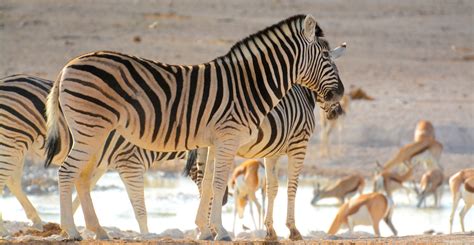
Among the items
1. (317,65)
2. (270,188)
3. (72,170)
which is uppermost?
(317,65)

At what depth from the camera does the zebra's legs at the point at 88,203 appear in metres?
8.69

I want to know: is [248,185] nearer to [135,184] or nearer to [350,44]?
[135,184]

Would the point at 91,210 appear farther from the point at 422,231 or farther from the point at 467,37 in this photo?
the point at 467,37

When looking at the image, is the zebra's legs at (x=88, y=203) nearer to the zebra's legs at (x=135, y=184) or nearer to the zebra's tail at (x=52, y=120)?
the zebra's tail at (x=52, y=120)

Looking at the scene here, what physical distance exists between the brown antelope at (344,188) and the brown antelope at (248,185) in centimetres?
190

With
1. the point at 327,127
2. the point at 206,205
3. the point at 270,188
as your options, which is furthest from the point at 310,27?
the point at 327,127

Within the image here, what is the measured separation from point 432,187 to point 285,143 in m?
7.16

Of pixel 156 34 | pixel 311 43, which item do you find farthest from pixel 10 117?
pixel 156 34

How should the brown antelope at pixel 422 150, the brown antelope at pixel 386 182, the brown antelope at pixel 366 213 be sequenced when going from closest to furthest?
the brown antelope at pixel 366 213, the brown antelope at pixel 386 182, the brown antelope at pixel 422 150

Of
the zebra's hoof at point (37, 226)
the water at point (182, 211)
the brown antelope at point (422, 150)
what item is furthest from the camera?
the brown antelope at point (422, 150)

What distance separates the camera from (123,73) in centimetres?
827

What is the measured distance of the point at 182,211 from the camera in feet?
49.4

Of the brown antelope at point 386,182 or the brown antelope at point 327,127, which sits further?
the brown antelope at point 327,127

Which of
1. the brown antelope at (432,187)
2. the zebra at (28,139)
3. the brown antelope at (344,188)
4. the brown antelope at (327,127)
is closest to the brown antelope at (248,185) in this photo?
the brown antelope at (344,188)
